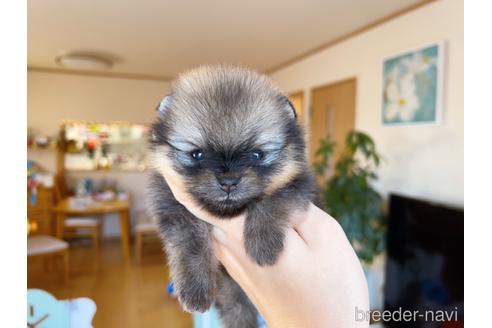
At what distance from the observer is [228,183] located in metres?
→ 0.73

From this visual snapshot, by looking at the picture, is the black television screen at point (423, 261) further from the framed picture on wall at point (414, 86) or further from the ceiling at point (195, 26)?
the ceiling at point (195, 26)

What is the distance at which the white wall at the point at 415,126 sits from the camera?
90.0 inches

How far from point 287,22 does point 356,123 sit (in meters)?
1.18

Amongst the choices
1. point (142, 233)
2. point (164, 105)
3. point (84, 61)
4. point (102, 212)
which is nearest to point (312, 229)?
point (164, 105)

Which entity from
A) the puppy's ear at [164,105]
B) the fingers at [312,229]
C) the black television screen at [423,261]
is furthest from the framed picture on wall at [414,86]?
the puppy's ear at [164,105]

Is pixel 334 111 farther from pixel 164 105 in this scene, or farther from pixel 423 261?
pixel 164 105

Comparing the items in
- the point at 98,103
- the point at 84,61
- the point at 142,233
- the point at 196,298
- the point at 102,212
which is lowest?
the point at 142,233

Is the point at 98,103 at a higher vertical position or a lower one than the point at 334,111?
higher

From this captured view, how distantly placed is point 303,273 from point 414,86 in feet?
7.31

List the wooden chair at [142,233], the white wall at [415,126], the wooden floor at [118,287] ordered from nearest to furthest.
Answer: the wooden floor at [118,287] < the white wall at [415,126] < the wooden chair at [142,233]

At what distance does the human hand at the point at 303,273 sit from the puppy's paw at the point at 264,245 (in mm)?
27

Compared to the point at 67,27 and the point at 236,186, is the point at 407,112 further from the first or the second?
the point at 67,27

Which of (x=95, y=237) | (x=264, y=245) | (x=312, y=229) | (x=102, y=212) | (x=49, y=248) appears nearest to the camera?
(x=264, y=245)
